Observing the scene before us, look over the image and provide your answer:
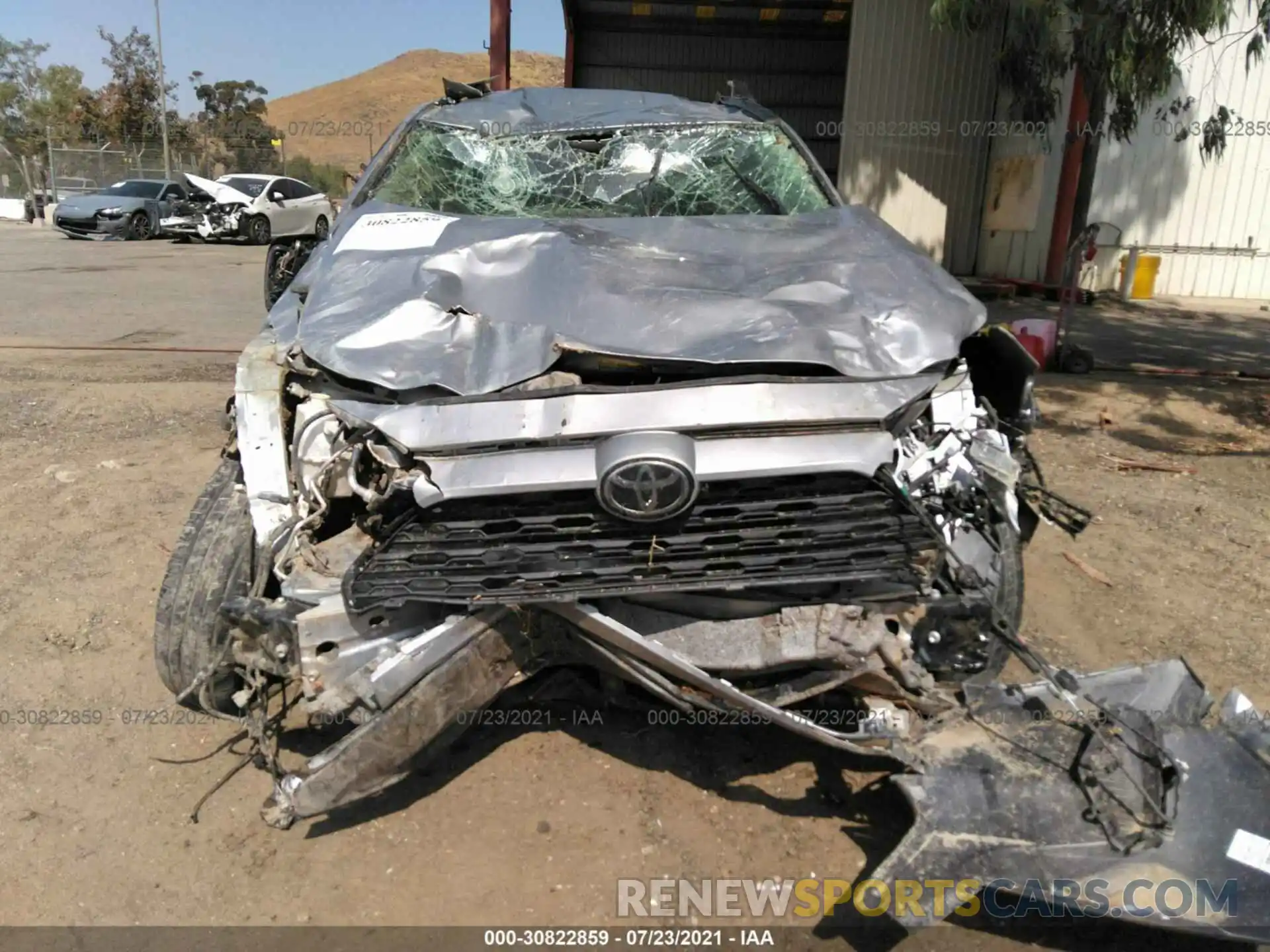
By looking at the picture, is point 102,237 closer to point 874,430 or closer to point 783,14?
point 783,14

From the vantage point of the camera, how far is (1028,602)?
3852 millimetres

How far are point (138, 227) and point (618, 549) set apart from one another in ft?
65.6

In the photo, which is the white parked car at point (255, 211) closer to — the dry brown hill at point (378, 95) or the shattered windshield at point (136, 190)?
the shattered windshield at point (136, 190)

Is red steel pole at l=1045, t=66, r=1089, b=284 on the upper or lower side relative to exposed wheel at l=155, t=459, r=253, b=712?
upper

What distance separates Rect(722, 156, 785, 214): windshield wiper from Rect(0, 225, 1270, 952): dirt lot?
1848 millimetres

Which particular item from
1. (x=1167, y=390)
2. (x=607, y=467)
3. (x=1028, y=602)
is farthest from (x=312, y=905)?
(x=1167, y=390)

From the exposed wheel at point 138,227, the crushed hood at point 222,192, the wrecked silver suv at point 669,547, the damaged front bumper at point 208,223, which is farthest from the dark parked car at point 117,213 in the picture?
the wrecked silver suv at point 669,547

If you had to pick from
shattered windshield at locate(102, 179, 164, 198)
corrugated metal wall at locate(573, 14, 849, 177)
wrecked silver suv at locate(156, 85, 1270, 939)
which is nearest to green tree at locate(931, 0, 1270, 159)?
wrecked silver suv at locate(156, 85, 1270, 939)

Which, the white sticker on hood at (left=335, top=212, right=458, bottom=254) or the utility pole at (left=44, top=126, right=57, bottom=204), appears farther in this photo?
the utility pole at (left=44, top=126, right=57, bottom=204)

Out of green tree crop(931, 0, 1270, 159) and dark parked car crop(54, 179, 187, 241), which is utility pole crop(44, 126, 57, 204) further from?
green tree crop(931, 0, 1270, 159)

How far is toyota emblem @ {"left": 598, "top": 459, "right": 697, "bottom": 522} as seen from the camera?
2.14 m

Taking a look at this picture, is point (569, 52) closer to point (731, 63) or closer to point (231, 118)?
point (731, 63)

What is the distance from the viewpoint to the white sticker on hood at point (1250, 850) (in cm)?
208

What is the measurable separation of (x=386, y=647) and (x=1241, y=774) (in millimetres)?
1984
